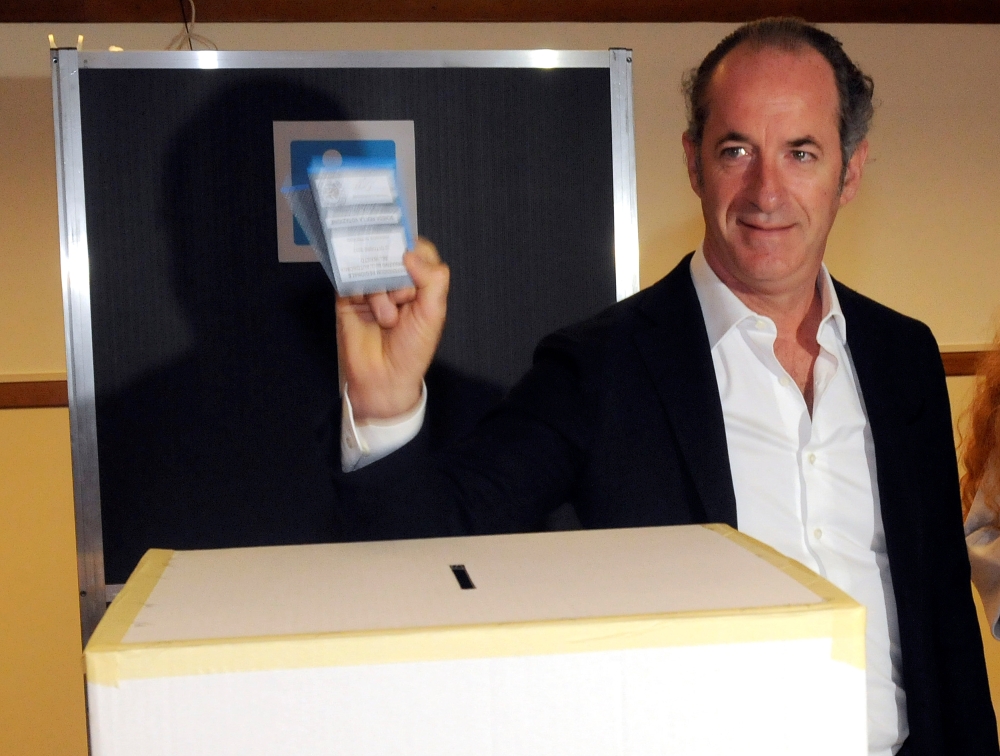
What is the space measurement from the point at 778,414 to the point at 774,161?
333mm

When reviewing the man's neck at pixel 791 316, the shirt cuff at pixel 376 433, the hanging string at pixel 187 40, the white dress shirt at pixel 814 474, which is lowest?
the white dress shirt at pixel 814 474

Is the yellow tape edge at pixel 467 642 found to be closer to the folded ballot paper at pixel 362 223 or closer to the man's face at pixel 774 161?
the folded ballot paper at pixel 362 223

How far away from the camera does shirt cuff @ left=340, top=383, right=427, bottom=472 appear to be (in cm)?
95

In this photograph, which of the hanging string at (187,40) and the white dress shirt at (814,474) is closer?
the white dress shirt at (814,474)

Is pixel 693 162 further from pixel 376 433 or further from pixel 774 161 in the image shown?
pixel 376 433

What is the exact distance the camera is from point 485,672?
517 millimetres

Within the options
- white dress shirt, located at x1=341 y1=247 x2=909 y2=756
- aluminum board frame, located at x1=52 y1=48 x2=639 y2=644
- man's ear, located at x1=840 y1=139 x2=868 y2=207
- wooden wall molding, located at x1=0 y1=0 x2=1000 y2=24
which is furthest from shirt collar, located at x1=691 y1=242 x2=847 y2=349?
wooden wall molding, located at x1=0 y1=0 x2=1000 y2=24

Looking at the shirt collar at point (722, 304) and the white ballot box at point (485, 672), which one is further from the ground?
the shirt collar at point (722, 304)

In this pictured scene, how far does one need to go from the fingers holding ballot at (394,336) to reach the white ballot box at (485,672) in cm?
34

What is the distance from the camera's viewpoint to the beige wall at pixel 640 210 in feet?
9.73

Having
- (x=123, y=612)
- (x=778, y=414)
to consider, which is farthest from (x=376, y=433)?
(x=778, y=414)

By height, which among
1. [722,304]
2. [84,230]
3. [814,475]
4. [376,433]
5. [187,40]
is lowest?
[814,475]

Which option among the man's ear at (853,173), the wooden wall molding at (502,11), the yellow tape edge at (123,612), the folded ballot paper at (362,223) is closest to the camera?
the yellow tape edge at (123,612)

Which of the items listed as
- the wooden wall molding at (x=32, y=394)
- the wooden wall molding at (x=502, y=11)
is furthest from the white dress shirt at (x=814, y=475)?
the wooden wall molding at (x=32, y=394)
